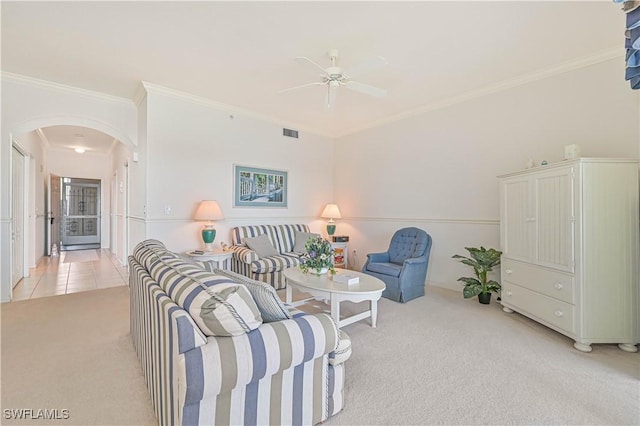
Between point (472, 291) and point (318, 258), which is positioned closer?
point (318, 258)

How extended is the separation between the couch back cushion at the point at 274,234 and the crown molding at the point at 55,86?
2.57 m

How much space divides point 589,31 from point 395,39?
5.88 feet

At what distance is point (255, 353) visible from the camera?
1.31 meters

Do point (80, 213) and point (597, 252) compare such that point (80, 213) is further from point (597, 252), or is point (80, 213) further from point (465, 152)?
point (597, 252)

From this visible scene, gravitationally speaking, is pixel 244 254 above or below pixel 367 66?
below

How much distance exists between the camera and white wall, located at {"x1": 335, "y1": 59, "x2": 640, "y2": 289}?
10.2 ft

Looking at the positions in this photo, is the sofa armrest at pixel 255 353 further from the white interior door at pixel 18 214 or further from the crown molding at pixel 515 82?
the white interior door at pixel 18 214

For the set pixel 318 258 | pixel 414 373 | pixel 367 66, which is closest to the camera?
pixel 414 373

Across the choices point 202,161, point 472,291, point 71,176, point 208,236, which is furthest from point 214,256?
point 71,176

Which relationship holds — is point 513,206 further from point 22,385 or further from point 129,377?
point 22,385

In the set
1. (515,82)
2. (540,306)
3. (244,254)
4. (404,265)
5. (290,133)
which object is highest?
(515,82)

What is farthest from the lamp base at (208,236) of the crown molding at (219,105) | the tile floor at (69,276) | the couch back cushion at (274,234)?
the crown molding at (219,105)

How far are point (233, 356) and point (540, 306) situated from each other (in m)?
3.05

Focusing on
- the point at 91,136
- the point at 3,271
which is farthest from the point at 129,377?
the point at 91,136
